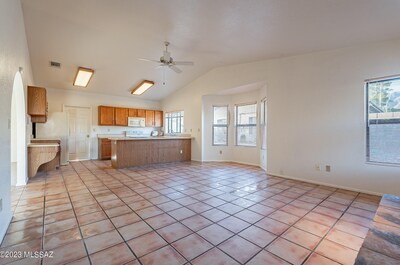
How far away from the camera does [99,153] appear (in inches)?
287

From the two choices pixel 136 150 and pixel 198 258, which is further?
pixel 136 150

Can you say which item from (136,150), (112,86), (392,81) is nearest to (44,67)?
(112,86)

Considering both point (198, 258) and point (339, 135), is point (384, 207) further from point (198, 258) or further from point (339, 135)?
point (339, 135)

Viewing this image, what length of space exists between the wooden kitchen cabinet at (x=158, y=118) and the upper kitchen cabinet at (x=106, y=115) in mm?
1892

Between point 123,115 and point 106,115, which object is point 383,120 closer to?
point 123,115

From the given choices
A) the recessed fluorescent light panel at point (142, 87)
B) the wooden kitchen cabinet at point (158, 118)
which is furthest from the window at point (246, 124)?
the wooden kitchen cabinet at point (158, 118)

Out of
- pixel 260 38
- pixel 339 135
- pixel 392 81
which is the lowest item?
pixel 339 135

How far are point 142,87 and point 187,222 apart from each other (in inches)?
232

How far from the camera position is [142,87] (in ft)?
23.2

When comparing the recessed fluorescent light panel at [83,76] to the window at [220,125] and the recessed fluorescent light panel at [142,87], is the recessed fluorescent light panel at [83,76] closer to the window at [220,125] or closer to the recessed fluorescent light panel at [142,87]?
the recessed fluorescent light panel at [142,87]

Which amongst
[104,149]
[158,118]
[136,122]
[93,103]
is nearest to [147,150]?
[104,149]

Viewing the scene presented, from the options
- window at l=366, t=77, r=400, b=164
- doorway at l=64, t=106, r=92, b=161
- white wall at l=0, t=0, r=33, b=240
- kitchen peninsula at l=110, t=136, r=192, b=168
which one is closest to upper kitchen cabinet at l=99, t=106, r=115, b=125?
doorway at l=64, t=106, r=92, b=161

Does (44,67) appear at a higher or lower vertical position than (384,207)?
higher

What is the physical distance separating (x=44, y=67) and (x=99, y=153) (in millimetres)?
3411
